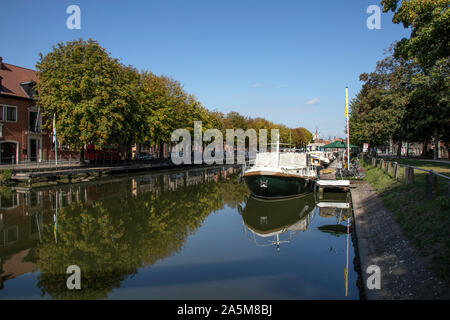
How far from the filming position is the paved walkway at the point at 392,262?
6.09 m

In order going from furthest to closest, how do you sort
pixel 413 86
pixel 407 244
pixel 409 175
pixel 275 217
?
pixel 413 86 → pixel 275 217 → pixel 409 175 → pixel 407 244

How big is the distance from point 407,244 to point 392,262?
102 cm

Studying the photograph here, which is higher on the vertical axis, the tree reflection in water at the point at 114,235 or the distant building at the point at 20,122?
the distant building at the point at 20,122

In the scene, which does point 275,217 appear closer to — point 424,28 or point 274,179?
point 274,179

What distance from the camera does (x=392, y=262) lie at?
7844mm

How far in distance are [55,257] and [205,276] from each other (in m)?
4.93

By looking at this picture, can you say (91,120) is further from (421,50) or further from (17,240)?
(421,50)

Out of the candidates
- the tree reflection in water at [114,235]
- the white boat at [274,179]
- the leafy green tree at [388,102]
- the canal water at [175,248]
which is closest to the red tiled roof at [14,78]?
the canal water at [175,248]

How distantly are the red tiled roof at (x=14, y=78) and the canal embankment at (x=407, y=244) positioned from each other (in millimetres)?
36661

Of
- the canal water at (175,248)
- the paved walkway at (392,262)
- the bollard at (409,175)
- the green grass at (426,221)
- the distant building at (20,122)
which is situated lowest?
the canal water at (175,248)

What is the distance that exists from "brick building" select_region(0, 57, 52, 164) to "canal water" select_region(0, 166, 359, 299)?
662 inches

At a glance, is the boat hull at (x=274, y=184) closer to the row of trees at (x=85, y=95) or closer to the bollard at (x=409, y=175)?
the bollard at (x=409, y=175)

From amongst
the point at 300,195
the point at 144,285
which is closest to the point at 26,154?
the point at 300,195

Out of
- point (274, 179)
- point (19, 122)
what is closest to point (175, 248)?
point (274, 179)
